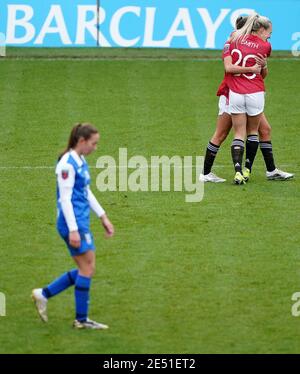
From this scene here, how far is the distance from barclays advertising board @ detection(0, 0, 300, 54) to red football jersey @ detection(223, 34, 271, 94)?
860 cm

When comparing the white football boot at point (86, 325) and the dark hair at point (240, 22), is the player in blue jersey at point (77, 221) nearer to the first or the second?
the white football boot at point (86, 325)

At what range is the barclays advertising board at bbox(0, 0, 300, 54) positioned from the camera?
73.5ft

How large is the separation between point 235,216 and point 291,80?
927cm

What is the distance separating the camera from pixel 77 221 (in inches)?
346

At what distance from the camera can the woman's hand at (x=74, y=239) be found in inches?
339

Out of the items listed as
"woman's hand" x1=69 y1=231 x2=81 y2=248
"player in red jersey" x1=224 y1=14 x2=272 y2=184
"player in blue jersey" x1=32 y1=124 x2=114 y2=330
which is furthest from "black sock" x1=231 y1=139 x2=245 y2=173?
"woman's hand" x1=69 y1=231 x2=81 y2=248

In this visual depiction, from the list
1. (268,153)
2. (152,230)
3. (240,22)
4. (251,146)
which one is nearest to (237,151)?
(251,146)

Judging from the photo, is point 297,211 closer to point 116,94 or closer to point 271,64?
point 116,94

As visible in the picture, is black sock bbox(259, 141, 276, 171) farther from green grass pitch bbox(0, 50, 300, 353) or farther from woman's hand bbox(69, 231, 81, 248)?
woman's hand bbox(69, 231, 81, 248)

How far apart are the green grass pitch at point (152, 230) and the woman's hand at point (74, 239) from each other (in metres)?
0.78

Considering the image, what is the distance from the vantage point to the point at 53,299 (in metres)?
9.75

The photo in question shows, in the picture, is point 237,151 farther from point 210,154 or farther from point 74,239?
point 74,239

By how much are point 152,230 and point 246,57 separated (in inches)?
118

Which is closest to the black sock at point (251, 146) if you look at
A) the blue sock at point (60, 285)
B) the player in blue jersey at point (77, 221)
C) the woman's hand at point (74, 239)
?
the player in blue jersey at point (77, 221)
